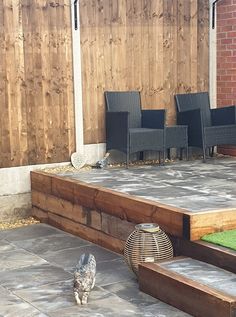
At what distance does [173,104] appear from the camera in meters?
7.51

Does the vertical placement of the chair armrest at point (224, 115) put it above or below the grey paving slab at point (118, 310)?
above

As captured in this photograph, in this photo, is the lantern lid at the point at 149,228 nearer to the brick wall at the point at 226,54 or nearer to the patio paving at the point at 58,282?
the patio paving at the point at 58,282

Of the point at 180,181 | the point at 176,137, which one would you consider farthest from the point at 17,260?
the point at 176,137

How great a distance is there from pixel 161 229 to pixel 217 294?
45.7 inches

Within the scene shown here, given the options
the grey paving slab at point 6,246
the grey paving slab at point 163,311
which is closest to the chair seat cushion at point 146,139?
the grey paving slab at point 6,246

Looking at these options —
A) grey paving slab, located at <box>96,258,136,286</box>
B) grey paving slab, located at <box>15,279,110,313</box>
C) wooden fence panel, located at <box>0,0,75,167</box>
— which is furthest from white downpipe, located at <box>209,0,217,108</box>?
grey paving slab, located at <box>15,279,110,313</box>

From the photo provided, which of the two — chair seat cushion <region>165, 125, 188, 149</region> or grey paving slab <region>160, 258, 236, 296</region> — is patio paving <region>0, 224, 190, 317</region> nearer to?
grey paving slab <region>160, 258, 236, 296</region>

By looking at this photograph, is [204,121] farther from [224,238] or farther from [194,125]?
[224,238]

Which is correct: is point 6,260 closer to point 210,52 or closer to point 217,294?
point 217,294

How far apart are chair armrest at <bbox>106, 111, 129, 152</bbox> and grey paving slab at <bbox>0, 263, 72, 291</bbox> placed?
2.20m

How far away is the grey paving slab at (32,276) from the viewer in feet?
14.2

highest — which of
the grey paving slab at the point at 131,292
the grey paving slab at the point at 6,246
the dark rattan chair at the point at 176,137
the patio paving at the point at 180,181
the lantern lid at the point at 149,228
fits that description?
the dark rattan chair at the point at 176,137

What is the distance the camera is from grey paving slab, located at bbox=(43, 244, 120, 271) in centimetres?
485

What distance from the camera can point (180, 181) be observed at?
5770 mm
